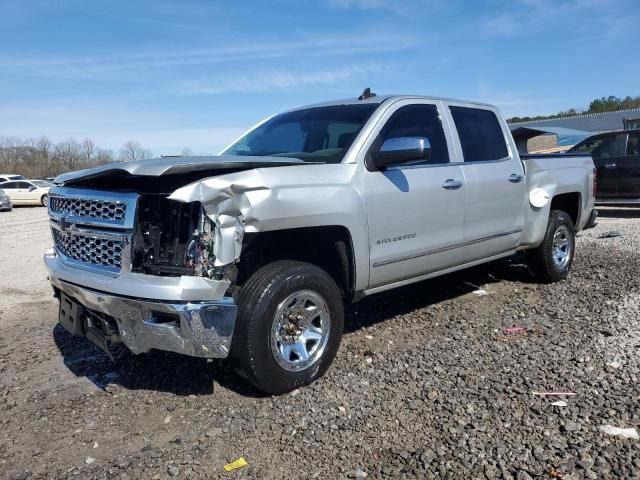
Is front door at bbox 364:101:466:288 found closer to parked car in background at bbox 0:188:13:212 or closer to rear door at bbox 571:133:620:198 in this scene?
rear door at bbox 571:133:620:198

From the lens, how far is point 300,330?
143 inches

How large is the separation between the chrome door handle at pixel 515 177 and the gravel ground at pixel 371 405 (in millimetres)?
1266

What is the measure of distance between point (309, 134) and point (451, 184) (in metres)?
1.27

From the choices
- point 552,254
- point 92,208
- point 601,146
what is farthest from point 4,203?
point 552,254

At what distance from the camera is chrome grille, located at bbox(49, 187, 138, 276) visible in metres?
3.21

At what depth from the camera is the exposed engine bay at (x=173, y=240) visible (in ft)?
10.1

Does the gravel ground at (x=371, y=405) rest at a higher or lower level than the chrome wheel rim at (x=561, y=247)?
lower

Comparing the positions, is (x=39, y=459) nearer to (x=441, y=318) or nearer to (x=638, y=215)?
(x=441, y=318)

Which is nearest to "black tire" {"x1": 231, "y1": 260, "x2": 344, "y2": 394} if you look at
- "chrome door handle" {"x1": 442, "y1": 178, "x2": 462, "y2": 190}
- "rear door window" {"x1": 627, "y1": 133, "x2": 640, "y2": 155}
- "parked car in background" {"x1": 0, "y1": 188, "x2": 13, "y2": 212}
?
"chrome door handle" {"x1": 442, "y1": 178, "x2": 462, "y2": 190}

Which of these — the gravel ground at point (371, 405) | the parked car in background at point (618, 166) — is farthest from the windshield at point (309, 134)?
the parked car in background at point (618, 166)

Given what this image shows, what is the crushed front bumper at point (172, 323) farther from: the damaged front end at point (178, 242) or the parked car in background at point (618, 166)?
the parked car in background at point (618, 166)

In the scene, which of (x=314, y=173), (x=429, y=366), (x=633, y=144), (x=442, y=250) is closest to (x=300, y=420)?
(x=429, y=366)

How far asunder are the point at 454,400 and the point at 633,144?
11236 mm

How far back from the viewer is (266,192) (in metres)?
3.28
